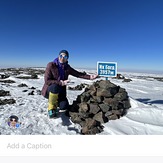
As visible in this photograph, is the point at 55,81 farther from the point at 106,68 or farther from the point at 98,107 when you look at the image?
the point at 106,68

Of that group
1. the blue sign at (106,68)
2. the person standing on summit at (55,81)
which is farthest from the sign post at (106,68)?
the person standing on summit at (55,81)

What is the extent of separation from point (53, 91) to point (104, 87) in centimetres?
154

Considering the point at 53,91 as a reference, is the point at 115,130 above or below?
below

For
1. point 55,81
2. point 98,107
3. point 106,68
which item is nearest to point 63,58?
point 55,81

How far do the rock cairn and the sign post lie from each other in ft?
1.44

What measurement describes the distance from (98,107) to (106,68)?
1093mm

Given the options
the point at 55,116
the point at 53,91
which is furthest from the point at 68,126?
the point at 53,91

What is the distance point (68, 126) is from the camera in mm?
3781

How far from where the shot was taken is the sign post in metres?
4.29

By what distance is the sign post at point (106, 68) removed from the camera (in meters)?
4.29

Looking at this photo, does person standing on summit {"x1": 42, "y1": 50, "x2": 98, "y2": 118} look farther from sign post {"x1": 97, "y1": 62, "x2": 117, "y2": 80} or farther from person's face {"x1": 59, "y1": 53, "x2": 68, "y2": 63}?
sign post {"x1": 97, "y1": 62, "x2": 117, "y2": 80}
